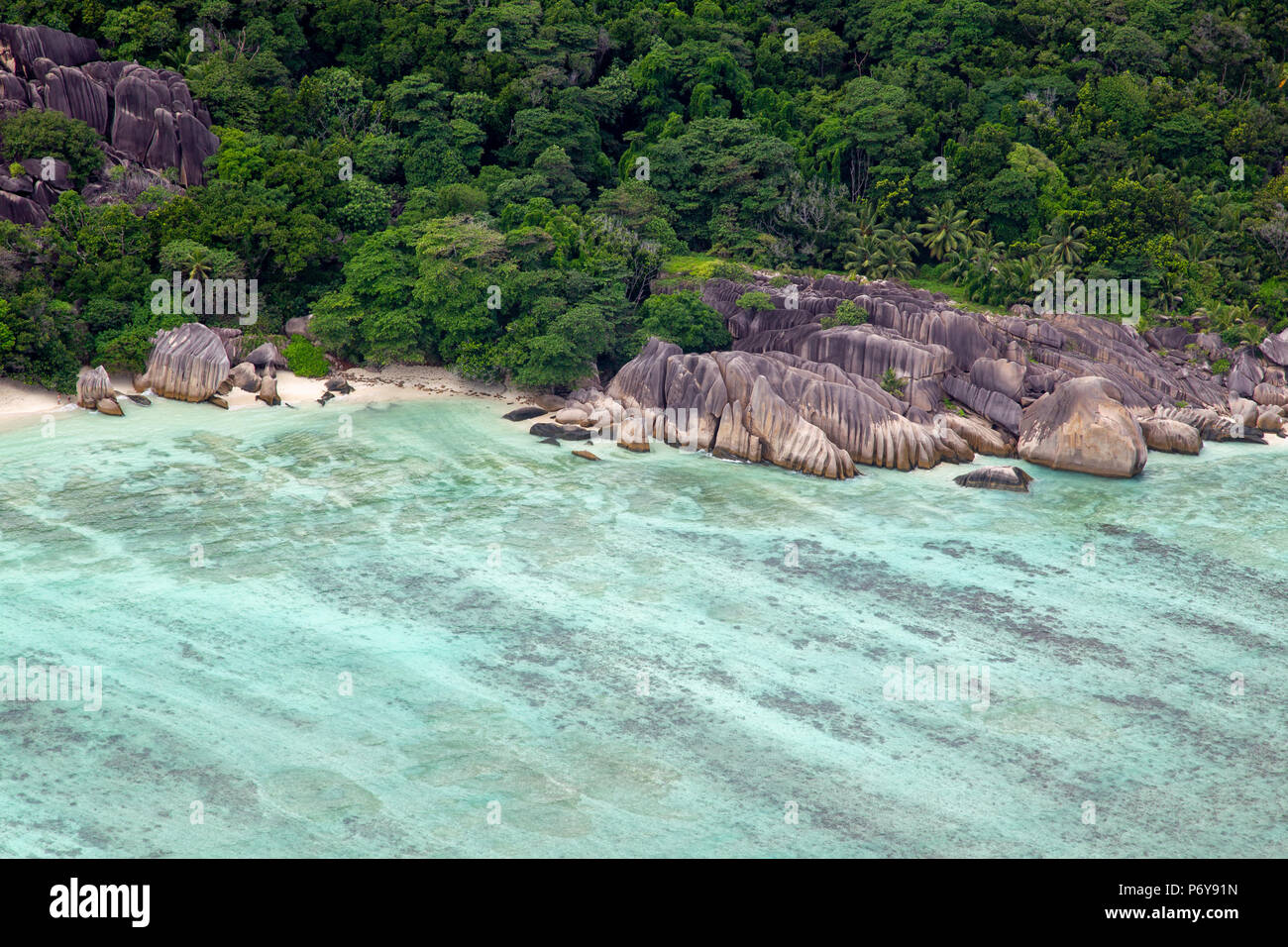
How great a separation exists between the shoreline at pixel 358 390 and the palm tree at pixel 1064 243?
77.4 ft

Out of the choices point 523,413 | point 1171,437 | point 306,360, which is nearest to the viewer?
point 1171,437

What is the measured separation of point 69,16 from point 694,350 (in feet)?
102

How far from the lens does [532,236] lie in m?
44.6

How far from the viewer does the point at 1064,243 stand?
5075 cm

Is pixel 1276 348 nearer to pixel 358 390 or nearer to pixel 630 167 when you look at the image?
pixel 630 167

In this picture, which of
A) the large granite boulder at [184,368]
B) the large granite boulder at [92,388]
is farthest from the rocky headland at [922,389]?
the large granite boulder at [92,388]

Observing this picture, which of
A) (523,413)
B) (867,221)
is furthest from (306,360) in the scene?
(867,221)

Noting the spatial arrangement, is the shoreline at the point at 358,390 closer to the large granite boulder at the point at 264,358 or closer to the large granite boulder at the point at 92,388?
the large granite boulder at the point at 92,388

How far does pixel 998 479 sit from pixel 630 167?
24620 mm

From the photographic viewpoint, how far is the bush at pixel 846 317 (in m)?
44.0

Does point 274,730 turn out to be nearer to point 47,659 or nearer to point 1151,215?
point 47,659

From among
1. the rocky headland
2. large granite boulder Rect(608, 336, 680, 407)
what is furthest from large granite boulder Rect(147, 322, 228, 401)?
large granite boulder Rect(608, 336, 680, 407)

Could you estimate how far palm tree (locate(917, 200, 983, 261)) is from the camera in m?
52.8

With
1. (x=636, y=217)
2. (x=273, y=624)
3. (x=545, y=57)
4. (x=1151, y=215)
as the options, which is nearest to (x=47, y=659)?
(x=273, y=624)
